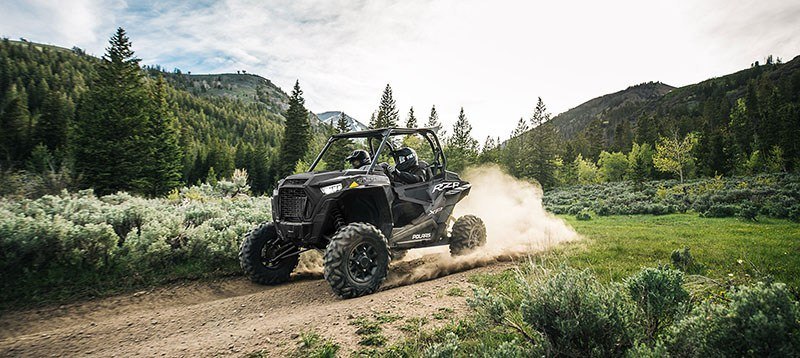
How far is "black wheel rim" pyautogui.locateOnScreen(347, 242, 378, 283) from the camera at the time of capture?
595 cm

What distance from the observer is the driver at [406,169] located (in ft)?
26.6

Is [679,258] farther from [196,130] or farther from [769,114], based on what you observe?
[196,130]

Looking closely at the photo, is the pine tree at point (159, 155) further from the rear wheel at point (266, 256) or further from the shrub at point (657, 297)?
the shrub at point (657, 297)

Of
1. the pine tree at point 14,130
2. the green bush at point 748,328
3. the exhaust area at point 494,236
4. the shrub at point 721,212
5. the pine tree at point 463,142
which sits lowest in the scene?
the shrub at point 721,212

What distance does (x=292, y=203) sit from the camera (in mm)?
6379

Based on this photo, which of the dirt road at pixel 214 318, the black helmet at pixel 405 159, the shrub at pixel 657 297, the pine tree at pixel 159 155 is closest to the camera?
the shrub at pixel 657 297

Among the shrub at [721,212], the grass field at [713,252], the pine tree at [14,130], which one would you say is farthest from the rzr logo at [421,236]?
the pine tree at [14,130]

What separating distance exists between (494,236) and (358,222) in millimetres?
5904

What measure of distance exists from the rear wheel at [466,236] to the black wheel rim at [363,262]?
291 centimetres

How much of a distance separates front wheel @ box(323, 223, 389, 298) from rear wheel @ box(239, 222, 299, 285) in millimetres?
1780

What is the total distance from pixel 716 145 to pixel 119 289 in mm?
81999

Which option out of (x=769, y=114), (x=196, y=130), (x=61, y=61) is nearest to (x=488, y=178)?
(x=769, y=114)

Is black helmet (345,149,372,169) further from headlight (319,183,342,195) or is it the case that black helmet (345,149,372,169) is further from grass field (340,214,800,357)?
grass field (340,214,800,357)

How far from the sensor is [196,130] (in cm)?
13788
